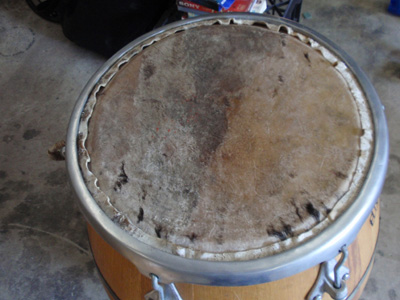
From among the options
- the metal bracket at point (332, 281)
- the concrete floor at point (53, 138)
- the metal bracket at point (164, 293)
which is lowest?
the concrete floor at point (53, 138)

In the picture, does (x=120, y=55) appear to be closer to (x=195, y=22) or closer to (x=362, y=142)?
(x=195, y=22)

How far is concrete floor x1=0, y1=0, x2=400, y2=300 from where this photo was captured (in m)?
1.46

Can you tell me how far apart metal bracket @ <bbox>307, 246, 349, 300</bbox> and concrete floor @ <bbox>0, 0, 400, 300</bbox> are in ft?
2.58

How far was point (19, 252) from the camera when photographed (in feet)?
5.03

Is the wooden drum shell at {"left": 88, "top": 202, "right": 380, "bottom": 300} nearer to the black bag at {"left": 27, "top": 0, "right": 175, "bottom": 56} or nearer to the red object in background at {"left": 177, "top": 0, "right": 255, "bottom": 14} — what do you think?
the red object in background at {"left": 177, "top": 0, "right": 255, "bottom": 14}

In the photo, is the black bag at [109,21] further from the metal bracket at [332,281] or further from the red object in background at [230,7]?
the metal bracket at [332,281]

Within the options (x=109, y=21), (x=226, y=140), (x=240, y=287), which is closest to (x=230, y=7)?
(x=109, y=21)

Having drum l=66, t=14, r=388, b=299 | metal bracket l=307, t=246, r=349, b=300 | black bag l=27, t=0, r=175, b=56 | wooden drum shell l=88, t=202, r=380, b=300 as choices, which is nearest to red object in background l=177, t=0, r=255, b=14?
black bag l=27, t=0, r=175, b=56

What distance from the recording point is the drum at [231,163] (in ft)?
2.14

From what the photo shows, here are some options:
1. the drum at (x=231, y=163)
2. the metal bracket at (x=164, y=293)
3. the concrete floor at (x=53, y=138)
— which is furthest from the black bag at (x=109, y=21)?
the metal bracket at (x=164, y=293)

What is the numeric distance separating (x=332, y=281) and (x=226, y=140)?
1.09 ft

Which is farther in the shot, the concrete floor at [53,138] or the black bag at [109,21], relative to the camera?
the black bag at [109,21]

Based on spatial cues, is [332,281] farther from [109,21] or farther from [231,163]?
[109,21]

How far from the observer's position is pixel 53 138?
1816 millimetres
